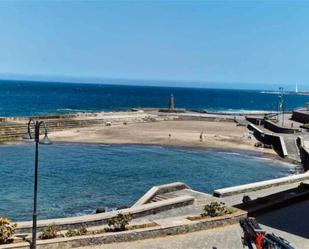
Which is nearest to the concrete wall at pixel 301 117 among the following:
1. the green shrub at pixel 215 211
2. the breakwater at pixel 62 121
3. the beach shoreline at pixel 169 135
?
the beach shoreline at pixel 169 135

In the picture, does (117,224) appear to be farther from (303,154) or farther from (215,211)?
(303,154)

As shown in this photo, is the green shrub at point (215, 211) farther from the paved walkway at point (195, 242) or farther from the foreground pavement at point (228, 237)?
the paved walkway at point (195, 242)

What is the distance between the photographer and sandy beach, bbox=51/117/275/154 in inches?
2007

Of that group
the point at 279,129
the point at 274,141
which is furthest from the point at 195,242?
the point at 279,129

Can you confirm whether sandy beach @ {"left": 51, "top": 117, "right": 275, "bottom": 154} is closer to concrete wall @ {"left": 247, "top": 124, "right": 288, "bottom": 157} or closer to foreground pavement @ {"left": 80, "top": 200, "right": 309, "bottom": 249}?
concrete wall @ {"left": 247, "top": 124, "right": 288, "bottom": 157}

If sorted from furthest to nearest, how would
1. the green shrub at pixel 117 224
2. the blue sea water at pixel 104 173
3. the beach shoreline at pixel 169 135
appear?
the beach shoreline at pixel 169 135, the blue sea water at pixel 104 173, the green shrub at pixel 117 224

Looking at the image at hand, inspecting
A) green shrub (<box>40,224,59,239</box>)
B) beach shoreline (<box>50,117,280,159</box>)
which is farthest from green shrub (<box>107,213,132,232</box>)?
beach shoreline (<box>50,117,280,159</box>)

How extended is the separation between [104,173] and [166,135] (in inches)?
968

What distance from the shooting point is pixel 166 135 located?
57.0 m

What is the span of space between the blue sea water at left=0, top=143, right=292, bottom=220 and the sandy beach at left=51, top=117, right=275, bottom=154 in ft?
12.5

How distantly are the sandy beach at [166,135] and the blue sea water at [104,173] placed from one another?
3.82 meters

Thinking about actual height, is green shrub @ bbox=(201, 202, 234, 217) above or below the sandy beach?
above

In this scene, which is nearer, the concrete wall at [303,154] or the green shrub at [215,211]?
the green shrub at [215,211]

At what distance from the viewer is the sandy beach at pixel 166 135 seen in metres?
51.0
